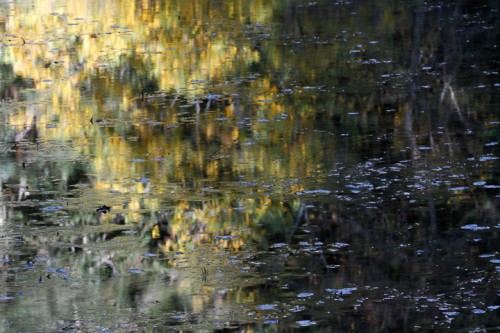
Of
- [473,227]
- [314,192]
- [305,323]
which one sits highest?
[314,192]

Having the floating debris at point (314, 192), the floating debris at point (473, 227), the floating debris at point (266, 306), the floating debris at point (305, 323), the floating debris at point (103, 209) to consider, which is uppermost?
the floating debris at point (314, 192)

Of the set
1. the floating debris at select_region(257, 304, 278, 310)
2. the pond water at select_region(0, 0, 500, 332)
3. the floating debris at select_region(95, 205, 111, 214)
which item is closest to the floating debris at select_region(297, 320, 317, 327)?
the pond water at select_region(0, 0, 500, 332)

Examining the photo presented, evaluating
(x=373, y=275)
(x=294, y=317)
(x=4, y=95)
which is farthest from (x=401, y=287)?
(x=4, y=95)

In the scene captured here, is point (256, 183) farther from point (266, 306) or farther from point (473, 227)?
point (266, 306)

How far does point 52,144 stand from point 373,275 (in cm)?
583

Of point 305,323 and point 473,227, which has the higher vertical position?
point 473,227

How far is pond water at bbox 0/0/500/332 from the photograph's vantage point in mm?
7391

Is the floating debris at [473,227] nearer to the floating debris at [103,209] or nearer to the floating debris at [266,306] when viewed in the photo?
the floating debris at [266,306]

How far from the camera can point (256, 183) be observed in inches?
403

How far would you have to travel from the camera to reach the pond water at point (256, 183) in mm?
7391

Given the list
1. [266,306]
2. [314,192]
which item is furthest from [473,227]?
[266,306]

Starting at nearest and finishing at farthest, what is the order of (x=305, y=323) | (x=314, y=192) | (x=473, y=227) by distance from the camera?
(x=305, y=323) → (x=473, y=227) → (x=314, y=192)

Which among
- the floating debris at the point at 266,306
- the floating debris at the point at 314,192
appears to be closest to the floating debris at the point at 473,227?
the floating debris at the point at 314,192

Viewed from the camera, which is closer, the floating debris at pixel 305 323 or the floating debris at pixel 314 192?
the floating debris at pixel 305 323
